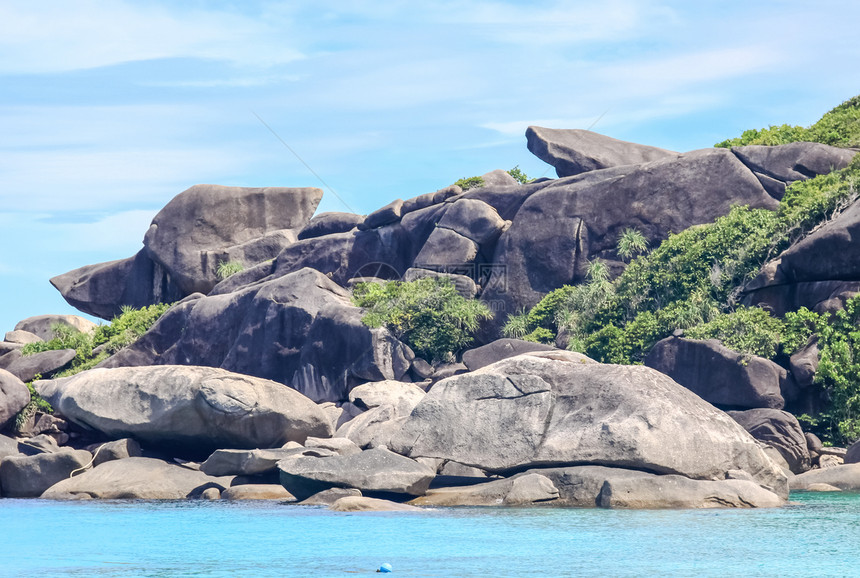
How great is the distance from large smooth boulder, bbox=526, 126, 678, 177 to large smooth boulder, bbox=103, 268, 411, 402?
985 centimetres

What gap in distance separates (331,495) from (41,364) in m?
23.7

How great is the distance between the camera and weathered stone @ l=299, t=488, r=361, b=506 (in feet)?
64.1

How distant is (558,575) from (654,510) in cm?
606

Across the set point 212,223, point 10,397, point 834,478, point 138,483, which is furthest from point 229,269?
point 834,478

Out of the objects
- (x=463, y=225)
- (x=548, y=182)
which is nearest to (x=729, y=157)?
(x=548, y=182)

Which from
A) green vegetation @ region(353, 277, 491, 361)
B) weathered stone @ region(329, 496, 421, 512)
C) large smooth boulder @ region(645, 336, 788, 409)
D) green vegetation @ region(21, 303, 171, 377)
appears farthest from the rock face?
green vegetation @ region(21, 303, 171, 377)

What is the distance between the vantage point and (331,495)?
1967 centimetres

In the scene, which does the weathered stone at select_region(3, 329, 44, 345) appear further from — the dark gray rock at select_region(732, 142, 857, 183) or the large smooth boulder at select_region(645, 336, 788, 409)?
the dark gray rock at select_region(732, 142, 857, 183)

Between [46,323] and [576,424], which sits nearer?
[576,424]

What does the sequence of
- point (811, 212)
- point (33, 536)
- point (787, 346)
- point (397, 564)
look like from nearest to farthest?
1. point (397, 564)
2. point (33, 536)
3. point (787, 346)
4. point (811, 212)

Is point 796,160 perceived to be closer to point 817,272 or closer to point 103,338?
point 817,272

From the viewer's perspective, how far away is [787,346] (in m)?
Answer: 27.9

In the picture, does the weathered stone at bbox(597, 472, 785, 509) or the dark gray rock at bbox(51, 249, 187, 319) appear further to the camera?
the dark gray rock at bbox(51, 249, 187, 319)

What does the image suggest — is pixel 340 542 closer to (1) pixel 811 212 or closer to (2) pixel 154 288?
(1) pixel 811 212
